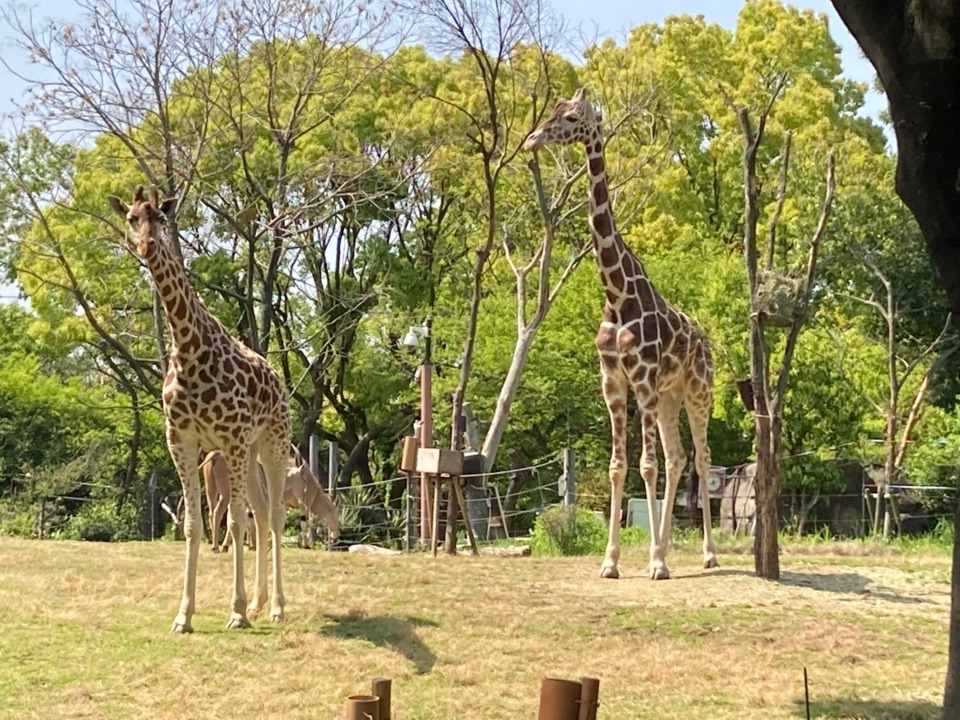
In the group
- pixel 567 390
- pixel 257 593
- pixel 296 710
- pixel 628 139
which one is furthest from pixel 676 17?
pixel 296 710

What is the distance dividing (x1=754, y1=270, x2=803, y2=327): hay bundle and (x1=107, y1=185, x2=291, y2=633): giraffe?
14.7ft

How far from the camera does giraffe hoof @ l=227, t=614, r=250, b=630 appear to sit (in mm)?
9070

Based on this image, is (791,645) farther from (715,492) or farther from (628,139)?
(628,139)

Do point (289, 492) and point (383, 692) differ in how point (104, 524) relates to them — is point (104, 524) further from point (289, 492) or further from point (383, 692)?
point (383, 692)

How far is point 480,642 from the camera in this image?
28.9 ft

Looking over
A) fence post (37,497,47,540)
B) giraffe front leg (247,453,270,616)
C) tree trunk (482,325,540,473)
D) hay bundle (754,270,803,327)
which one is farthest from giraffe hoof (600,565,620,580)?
fence post (37,497,47,540)

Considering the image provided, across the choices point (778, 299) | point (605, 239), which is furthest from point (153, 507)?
point (778, 299)

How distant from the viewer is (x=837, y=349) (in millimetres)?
23672

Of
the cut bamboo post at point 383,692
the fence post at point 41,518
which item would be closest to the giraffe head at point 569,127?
the cut bamboo post at point 383,692

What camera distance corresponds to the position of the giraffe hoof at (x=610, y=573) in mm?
11305

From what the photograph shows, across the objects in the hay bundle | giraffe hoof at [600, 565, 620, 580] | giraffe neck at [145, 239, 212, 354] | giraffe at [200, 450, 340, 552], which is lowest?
giraffe hoof at [600, 565, 620, 580]

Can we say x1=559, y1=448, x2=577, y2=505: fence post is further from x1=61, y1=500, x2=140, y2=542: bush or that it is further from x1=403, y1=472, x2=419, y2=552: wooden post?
x1=61, y1=500, x2=140, y2=542: bush

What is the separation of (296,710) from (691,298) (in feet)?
61.4

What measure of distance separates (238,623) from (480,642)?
1.88m
